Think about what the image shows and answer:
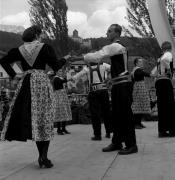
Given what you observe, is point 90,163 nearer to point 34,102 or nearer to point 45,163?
point 45,163

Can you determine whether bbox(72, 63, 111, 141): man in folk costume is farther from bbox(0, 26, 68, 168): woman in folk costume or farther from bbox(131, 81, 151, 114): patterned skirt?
bbox(0, 26, 68, 168): woman in folk costume

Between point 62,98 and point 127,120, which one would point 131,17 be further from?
point 127,120

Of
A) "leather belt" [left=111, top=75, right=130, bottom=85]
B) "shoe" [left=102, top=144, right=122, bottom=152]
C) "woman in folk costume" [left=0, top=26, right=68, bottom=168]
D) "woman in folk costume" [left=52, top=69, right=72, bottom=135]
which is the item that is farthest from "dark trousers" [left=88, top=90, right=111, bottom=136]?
"woman in folk costume" [left=0, top=26, right=68, bottom=168]

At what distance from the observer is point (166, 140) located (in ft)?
21.7

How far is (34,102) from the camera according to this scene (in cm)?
452

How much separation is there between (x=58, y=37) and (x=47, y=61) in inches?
1060

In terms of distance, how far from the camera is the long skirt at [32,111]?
4.48 meters

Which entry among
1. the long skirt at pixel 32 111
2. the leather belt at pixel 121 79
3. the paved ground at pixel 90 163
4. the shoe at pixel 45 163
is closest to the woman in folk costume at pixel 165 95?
the paved ground at pixel 90 163

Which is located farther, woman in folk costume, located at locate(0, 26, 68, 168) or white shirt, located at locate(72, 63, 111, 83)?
white shirt, located at locate(72, 63, 111, 83)

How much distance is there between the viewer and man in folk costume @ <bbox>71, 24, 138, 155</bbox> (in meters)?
5.30

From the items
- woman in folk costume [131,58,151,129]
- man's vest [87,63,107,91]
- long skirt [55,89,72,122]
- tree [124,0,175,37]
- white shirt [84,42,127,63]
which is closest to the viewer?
white shirt [84,42,127,63]

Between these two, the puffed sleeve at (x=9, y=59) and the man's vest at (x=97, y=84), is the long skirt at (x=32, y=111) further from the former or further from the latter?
the man's vest at (x=97, y=84)

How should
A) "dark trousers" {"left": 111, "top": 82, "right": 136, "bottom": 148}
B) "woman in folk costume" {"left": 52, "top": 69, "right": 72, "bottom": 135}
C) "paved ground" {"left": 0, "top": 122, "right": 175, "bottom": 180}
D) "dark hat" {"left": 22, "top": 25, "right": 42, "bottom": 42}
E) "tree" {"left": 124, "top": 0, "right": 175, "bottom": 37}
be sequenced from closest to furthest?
"paved ground" {"left": 0, "top": 122, "right": 175, "bottom": 180}
"dark hat" {"left": 22, "top": 25, "right": 42, "bottom": 42}
"dark trousers" {"left": 111, "top": 82, "right": 136, "bottom": 148}
"woman in folk costume" {"left": 52, "top": 69, "right": 72, "bottom": 135}
"tree" {"left": 124, "top": 0, "right": 175, "bottom": 37}

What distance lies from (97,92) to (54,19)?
25.7 metres
